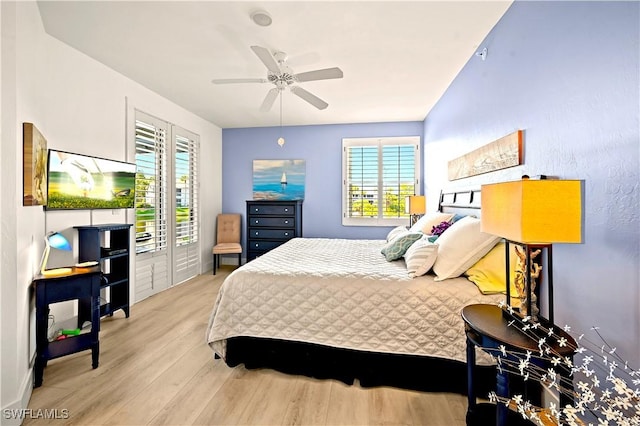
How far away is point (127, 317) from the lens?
10.6ft

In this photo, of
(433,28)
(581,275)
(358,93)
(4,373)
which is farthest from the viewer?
(358,93)

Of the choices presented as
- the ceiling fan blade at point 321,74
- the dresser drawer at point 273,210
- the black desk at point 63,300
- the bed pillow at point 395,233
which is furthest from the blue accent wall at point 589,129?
the dresser drawer at point 273,210

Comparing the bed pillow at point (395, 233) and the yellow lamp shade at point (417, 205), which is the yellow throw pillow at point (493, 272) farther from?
the yellow lamp shade at point (417, 205)

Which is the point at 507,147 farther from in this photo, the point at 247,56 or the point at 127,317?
the point at 127,317

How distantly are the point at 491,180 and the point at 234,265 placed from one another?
462cm

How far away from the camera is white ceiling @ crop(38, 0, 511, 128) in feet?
7.33

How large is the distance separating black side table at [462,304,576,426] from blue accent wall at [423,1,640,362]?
0.82 feet

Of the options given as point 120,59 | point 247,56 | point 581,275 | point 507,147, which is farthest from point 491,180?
point 120,59

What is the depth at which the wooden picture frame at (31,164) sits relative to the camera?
1.91 meters

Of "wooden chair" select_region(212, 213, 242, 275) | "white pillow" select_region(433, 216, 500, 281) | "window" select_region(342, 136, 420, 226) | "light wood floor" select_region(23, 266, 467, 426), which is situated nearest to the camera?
"light wood floor" select_region(23, 266, 467, 426)

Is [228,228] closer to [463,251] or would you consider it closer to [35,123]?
[35,123]

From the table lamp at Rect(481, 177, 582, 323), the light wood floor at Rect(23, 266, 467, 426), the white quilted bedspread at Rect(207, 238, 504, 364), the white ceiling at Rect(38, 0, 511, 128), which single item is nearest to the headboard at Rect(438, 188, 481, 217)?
the white quilted bedspread at Rect(207, 238, 504, 364)

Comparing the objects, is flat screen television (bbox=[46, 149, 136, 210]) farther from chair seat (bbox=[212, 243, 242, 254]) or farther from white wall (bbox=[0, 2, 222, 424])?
chair seat (bbox=[212, 243, 242, 254])

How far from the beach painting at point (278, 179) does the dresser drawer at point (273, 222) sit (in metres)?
0.60
